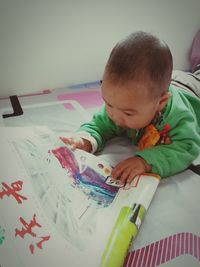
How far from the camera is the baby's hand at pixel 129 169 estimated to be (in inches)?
23.0

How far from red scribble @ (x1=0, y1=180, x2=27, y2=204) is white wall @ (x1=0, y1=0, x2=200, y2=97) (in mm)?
510

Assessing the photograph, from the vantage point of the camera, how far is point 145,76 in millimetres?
563

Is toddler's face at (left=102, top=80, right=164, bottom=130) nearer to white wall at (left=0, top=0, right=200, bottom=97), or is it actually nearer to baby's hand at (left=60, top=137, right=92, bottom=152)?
baby's hand at (left=60, top=137, right=92, bottom=152)

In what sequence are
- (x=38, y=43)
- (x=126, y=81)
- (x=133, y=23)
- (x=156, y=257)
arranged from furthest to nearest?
(x=133, y=23) < (x=38, y=43) < (x=126, y=81) < (x=156, y=257)

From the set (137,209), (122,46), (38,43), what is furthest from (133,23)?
(137,209)

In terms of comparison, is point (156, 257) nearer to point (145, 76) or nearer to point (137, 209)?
point (137, 209)

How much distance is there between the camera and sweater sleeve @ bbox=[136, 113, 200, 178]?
2.00 ft

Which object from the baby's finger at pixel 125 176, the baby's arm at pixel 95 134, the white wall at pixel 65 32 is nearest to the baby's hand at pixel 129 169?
the baby's finger at pixel 125 176

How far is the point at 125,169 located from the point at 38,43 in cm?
56

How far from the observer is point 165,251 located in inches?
18.3

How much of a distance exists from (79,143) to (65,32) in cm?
47

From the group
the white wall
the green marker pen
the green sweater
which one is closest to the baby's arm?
the green sweater

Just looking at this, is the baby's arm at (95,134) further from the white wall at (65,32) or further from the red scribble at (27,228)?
the white wall at (65,32)

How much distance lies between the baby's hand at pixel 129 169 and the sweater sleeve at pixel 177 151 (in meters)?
0.01
